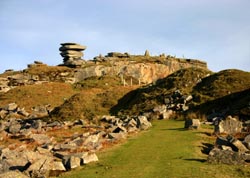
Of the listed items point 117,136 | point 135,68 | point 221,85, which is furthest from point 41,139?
point 135,68

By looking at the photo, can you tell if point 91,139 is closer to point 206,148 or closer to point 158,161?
point 158,161

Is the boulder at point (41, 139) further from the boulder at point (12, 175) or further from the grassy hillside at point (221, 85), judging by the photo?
the grassy hillside at point (221, 85)

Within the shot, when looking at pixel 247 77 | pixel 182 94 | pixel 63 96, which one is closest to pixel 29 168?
pixel 182 94

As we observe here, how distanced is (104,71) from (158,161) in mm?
68050

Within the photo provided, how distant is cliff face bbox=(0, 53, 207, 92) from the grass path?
53.5 meters

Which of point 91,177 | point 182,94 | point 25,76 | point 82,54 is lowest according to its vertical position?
point 91,177

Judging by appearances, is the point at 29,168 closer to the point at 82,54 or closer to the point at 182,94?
the point at 182,94

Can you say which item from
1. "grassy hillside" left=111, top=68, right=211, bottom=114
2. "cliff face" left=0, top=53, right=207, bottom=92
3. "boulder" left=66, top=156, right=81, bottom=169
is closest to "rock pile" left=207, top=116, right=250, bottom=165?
"boulder" left=66, top=156, right=81, bottom=169

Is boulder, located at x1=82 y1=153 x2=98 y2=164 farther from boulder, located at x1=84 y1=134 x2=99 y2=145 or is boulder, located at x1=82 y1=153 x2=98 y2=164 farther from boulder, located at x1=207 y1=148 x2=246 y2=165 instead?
boulder, located at x1=207 y1=148 x2=246 y2=165

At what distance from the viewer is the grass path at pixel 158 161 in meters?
17.6

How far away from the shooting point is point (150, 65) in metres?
92.7

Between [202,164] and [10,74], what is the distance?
7681 cm

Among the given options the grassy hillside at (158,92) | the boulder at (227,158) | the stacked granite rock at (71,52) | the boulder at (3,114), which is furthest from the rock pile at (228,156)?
the stacked granite rock at (71,52)

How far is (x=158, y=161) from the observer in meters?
20.2
